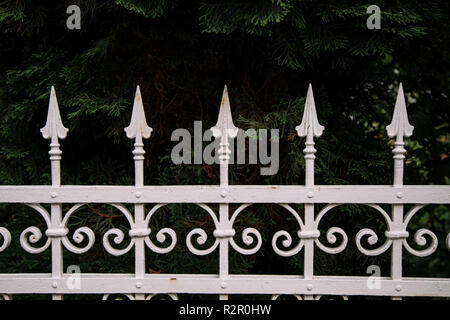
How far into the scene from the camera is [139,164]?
1.89 metres

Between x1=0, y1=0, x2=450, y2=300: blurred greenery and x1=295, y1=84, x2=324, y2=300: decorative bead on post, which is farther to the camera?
x1=0, y1=0, x2=450, y2=300: blurred greenery

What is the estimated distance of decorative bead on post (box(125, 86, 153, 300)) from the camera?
6.08 ft

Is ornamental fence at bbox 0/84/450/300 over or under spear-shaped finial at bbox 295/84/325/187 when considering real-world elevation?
under

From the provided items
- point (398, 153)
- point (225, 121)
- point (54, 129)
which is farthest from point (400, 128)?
point (54, 129)

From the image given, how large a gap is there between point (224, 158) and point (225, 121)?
7.8 inches

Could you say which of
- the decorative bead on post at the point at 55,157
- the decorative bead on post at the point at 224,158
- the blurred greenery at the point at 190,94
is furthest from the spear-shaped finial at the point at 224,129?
the decorative bead on post at the point at 55,157

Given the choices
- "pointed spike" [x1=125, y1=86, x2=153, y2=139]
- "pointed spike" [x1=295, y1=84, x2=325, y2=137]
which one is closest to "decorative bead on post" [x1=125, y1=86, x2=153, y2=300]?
"pointed spike" [x1=125, y1=86, x2=153, y2=139]

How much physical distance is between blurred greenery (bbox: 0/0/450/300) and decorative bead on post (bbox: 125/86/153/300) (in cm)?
32

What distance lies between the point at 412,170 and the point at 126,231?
2067 mm

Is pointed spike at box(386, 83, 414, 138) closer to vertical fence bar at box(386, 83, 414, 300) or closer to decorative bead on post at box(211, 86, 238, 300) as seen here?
vertical fence bar at box(386, 83, 414, 300)

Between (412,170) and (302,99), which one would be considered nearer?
(302,99)
